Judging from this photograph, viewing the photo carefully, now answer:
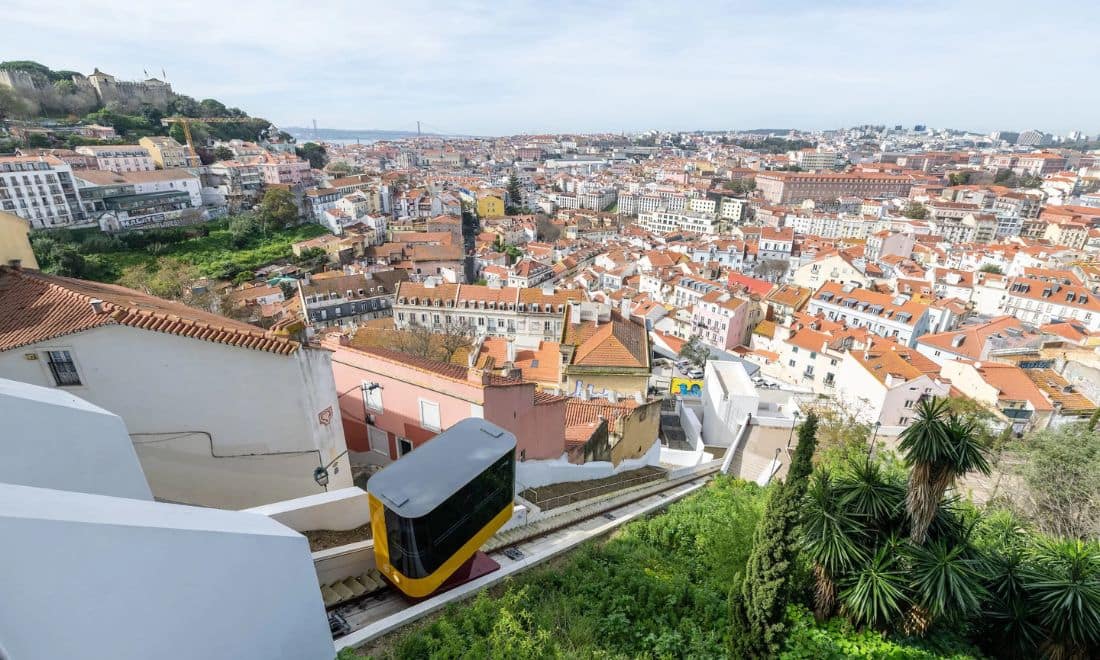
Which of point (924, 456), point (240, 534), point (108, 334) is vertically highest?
point (108, 334)

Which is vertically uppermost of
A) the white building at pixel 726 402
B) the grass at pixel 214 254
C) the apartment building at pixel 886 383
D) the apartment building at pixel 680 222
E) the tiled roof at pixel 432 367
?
the tiled roof at pixel 432 367

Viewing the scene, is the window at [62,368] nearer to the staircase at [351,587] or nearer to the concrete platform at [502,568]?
the staircase at [351,587]

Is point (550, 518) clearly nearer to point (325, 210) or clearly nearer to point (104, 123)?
point (325, 210)

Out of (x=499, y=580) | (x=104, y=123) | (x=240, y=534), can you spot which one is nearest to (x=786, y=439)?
(x=499, y=580)

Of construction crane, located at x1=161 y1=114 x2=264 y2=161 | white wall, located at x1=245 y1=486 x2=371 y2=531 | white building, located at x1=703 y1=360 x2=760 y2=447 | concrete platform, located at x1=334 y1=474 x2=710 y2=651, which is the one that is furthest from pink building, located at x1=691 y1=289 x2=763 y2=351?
construction crane, located at x1=161 y1=114 x2=264 y2=161

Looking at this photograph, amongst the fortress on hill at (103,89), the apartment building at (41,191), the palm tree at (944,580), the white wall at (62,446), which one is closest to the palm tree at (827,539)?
the palm tree at (944,580)

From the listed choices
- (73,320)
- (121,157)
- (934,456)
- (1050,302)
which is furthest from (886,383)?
(121,157)
